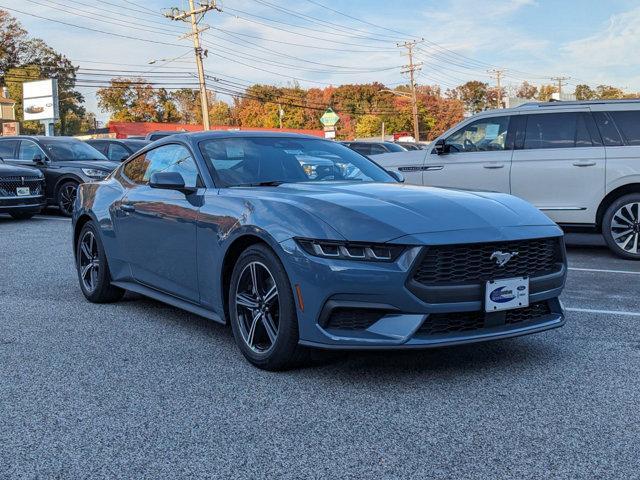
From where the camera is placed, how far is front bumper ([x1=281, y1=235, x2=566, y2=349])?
370 cm

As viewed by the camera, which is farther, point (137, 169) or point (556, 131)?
point (556, 131)

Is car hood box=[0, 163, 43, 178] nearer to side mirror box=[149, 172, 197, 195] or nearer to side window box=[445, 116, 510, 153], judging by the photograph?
side window box=[445, 116, 510, 153]

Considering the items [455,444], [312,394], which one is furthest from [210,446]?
[455,444]

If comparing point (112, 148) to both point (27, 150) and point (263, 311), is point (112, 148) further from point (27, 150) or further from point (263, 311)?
point (263, 311)

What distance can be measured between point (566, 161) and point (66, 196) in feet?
32.2

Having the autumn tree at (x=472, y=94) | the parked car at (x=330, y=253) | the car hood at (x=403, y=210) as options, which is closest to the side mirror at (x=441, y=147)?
the parked car at (x=330, y=253)

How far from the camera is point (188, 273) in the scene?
4.88 meters

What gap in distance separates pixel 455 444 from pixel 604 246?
309 inches

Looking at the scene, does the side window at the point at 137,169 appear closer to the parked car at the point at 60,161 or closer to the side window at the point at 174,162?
the side window at the point at 174,162

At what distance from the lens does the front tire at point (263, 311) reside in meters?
3.97

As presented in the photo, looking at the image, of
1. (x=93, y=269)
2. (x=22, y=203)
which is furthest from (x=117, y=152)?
(x=93, y=269)

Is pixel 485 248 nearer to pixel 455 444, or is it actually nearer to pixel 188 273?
pixel 455 444

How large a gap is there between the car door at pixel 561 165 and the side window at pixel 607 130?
7 centimetres

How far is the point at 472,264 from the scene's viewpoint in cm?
384
